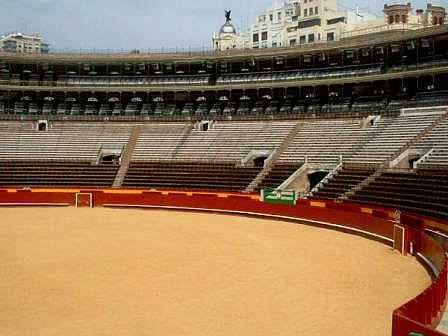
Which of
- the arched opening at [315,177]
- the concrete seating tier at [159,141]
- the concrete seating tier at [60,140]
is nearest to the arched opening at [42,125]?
the concrete seating tier at [60,140]

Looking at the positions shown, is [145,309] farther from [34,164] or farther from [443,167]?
[34,164]

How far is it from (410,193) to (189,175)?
20130 millimetres

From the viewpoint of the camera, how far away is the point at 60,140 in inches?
2088

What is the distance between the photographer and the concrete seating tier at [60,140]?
50.1m

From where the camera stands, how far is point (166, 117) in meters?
56.8

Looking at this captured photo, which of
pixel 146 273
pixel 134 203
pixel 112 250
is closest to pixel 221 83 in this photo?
pixel 134 203

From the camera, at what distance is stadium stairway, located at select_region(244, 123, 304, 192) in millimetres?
41975

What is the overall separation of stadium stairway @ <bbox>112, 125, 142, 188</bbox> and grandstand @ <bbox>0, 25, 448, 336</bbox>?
11 cm

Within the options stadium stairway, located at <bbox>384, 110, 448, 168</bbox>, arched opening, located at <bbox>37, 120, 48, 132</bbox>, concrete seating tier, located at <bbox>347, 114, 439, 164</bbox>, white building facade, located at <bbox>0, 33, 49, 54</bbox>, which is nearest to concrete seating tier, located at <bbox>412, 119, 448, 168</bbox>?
stadium stairway, located at <bbox>384, 110, 448, 168</bbox>

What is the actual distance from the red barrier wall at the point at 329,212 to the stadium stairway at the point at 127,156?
4290mm

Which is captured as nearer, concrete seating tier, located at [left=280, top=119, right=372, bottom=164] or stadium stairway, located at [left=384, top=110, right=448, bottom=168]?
stadium stairway, located at [left=384, top=110, right=448, bottom=168]

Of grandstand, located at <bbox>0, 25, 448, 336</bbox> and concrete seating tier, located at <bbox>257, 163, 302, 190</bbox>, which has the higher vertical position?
grandstand, located at <bbox>0, 25, 448, 336</bbox>

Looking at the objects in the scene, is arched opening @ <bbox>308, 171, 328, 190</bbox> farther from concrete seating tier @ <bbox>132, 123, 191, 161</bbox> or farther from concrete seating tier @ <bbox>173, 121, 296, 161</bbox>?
concrete seating tier @ <bbox>132, 123, 191, 161</bbox>

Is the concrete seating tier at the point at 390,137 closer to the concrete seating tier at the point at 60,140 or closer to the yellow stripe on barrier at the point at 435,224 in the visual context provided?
the yellow stripe on barrier at the point at 435,224
